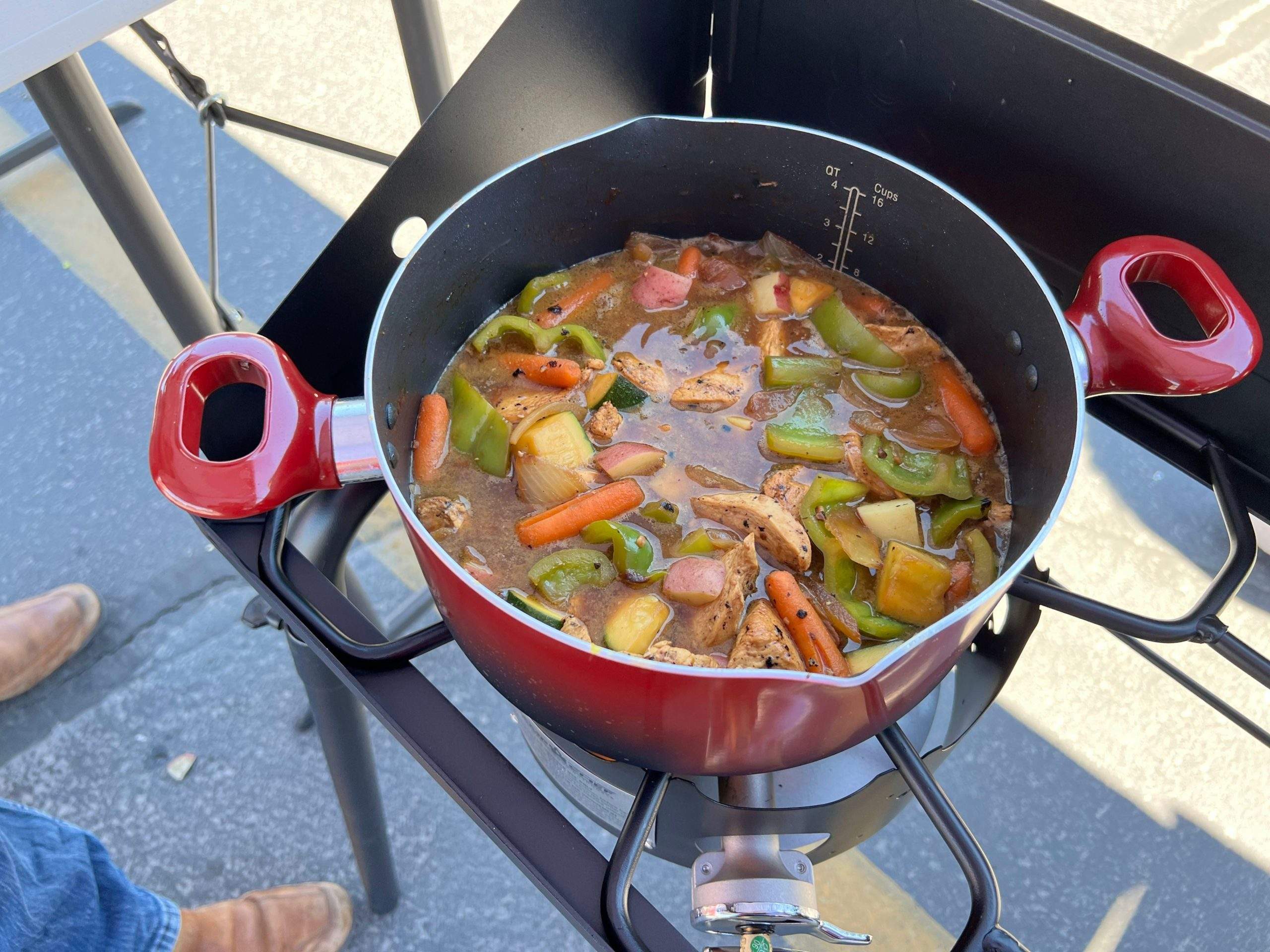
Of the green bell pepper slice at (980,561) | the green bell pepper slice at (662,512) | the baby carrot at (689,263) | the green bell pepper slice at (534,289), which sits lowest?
the green bell pepper slice at (980,561)

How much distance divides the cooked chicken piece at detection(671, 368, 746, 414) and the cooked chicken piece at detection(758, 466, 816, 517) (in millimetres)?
119

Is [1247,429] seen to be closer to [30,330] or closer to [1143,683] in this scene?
[1143,683]

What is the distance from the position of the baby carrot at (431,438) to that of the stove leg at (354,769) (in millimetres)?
231

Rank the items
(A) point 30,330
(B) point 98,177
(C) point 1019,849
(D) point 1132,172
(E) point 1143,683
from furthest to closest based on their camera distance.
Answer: (A) point 30,330, (E) point 1143,683, (C) point 1019,849, (B) point 98,177, (D) point 1132,172

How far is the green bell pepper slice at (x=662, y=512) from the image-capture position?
1.10 m

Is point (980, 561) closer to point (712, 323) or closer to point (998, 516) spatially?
point (998, 516)

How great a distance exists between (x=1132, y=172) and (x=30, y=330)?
2575mm

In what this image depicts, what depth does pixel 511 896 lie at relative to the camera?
73.7 inches

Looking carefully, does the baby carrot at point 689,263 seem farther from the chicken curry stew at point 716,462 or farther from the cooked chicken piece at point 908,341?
the cooked chicken piece at point 908,341

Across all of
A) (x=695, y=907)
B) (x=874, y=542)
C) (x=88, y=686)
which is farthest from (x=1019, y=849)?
(x=88, y=686)

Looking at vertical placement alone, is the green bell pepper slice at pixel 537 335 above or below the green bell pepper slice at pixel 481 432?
above

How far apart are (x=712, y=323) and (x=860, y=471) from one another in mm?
281

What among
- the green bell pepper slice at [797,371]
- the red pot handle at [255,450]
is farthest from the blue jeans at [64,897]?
the green bell pepper slice at [797,371]

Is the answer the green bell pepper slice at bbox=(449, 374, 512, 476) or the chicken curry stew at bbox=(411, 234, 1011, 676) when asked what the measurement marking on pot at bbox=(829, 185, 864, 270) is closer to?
the chicken curry stew at bbox=(411, 234, 1011, 676)
